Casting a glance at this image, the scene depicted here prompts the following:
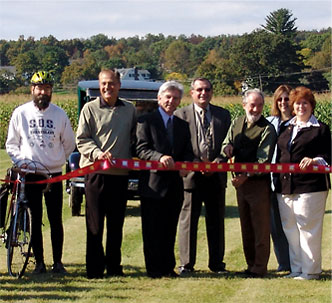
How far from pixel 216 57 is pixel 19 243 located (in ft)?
235

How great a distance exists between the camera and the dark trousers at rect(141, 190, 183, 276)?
7699mm

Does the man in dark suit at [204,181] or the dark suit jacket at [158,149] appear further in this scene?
the man in dark suit at [204,181]

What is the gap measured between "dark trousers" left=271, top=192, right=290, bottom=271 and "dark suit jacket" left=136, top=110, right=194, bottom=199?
50.2 inches

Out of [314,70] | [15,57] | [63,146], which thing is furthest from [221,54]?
[63,146]

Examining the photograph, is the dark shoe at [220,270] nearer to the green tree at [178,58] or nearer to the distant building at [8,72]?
the distant building at [8,72]

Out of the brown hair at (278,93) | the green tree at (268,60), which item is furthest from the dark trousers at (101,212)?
the green tree at (268,60)

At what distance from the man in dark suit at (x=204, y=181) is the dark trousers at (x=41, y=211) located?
139cm

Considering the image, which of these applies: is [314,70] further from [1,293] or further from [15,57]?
[1,293]

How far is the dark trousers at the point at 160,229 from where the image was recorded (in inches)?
303

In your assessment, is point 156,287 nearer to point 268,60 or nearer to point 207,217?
point 207,217

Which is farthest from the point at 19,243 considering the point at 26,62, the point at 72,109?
the point at 26,62

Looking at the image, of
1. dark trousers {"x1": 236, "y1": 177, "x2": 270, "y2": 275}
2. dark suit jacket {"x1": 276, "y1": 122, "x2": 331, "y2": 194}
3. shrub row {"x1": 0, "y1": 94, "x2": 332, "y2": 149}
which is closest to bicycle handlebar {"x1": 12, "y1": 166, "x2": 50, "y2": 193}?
dark trousers {"x1": 236, "y1": 177, "x2": 270, "y2": 275}

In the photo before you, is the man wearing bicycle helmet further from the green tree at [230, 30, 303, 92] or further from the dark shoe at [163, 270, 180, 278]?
the green tree at [230, 30, 303, 92]

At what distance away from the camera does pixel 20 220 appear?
7.73 meters
